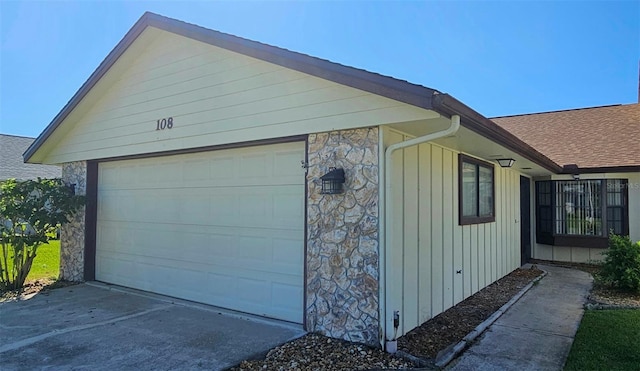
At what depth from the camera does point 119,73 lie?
24.5ft

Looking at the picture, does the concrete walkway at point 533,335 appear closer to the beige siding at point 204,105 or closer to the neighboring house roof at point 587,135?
the beige siding at point 204,105

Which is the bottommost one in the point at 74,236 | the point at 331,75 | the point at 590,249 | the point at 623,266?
the point at 590,249

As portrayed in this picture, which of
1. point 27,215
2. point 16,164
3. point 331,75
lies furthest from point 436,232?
point 16,164

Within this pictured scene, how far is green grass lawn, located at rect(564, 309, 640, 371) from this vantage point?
3.97m

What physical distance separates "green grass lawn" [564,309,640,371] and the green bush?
133 centimetres

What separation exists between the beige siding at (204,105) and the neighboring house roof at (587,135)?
8.54m

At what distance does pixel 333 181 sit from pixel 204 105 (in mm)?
2730

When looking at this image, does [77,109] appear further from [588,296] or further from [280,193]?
[588,296]

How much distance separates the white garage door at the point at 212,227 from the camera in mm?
5391

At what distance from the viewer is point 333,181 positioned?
179 inches

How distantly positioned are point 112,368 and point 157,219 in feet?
11.8

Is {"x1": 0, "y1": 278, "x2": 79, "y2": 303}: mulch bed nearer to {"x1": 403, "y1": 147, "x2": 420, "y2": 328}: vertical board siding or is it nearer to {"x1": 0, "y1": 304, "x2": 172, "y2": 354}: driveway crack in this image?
{"x1": 0, "y1": 304, "x2": 172, "y2": 354}: driveway crack

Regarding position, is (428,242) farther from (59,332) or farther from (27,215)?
(27,215)

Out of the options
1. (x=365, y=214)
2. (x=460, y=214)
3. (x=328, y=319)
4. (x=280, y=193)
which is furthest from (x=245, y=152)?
(x=460, y=214)
